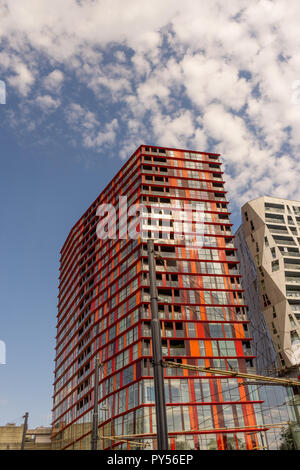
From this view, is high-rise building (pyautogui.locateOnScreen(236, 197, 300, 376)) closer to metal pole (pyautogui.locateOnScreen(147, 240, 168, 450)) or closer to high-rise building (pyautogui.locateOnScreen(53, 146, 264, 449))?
high-rise building (pyautogui.locateOnScreen(53, 146, 264, 449))

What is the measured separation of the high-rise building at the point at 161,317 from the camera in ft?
193

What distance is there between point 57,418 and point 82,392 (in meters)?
18.8

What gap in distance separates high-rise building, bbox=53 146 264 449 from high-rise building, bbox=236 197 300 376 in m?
18.0

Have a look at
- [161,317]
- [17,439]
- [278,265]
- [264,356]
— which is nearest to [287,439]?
[264,356]

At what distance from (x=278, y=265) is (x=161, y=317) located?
35.6 metres

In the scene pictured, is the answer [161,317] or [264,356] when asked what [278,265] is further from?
[161,317]

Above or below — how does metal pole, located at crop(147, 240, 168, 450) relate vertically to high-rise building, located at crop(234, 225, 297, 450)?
below

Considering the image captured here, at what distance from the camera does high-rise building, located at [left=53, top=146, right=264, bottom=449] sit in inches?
2315

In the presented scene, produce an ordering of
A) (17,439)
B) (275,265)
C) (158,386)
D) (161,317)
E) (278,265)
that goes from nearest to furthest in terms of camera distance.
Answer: (158,386), (161,317), (278,265), (275,265), (17,439)

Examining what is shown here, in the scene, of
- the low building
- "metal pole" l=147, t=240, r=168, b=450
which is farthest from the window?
"metal pole" l=147, t=240, r=168, b=450

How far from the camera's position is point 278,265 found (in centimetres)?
9106

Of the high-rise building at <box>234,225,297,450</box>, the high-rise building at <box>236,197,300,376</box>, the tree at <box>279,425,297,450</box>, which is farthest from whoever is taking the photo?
the high-rise building at <box>236,197,300,376</box>

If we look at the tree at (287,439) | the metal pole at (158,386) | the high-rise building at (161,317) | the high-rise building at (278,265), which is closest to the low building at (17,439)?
the high-rise building at (161,317)

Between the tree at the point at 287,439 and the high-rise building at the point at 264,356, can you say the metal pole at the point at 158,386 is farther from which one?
the tree at the point at 287,439
